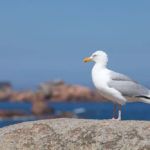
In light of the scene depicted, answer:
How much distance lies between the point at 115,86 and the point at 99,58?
2.51 feet

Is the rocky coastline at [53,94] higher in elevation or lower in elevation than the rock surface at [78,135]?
higher

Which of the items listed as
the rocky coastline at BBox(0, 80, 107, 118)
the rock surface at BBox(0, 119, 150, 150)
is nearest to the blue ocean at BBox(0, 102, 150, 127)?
the rocky coastline at BBox(0, 80, 107, 118)

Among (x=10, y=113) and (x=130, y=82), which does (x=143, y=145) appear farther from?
(x=10, y=113)

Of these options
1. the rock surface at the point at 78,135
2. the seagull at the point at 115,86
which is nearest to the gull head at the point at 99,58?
the seagull at the point at 115,86

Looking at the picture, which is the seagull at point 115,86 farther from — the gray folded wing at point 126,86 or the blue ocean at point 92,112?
the blue ocean at point 92,112

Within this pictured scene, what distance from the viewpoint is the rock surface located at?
38.8 ft

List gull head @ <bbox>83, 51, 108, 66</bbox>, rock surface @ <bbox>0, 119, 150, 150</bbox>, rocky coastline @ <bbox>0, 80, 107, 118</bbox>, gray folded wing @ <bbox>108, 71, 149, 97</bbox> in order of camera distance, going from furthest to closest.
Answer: rocky coastline @ <bbox>0, 80, 107, 118</bbox> → gull head @ <bbox>83, 51, 108, 66</bbox> → gray folded wing @ <bbox>108, 71, 149, 97</bbox> → rock surface @ <bbox>0, 119, 150, 150</bbox>

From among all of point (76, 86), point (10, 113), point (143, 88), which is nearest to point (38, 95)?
point (76, 86)

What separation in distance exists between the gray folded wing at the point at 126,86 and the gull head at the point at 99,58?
32cm

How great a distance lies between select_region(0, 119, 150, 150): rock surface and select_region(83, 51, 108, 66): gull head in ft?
7.10

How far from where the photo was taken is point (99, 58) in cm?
1426

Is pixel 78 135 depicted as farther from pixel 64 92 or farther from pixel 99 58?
pixel 64 92

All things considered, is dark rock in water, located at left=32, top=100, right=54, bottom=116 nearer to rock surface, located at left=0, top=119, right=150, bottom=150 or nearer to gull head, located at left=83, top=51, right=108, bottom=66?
gull head, located at left=83, top=51, right=108, bottom=66

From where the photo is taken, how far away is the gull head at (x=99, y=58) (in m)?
14.2
